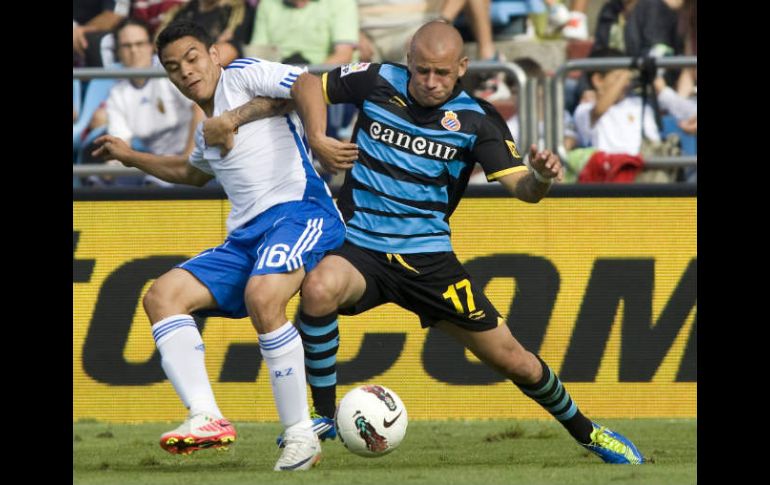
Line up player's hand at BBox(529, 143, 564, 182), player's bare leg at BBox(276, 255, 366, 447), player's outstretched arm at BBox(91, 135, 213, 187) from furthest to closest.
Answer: player's outstretched arm at BBox(91, 135, 213, 187)
player's bare leg at BBox(276, 255, 366, 447)
player's hand at BBox(529, 143, 564, 182)

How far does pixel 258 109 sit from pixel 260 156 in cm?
24

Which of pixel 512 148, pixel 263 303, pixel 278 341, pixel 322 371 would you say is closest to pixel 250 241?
pixel 263 303

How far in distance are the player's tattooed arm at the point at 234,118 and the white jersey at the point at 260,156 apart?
0.05 metres

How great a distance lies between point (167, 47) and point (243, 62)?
0.43 m

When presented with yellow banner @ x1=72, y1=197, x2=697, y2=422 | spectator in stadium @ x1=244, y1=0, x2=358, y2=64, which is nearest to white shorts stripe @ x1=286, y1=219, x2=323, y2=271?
yellow banner @ x1=72, y1=197, x2=697, y2=422

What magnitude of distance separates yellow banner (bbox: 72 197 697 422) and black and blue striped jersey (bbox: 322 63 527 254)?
7.25ft

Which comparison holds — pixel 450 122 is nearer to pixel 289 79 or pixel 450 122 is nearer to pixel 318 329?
pixel 289 79

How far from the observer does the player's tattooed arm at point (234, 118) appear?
772cm

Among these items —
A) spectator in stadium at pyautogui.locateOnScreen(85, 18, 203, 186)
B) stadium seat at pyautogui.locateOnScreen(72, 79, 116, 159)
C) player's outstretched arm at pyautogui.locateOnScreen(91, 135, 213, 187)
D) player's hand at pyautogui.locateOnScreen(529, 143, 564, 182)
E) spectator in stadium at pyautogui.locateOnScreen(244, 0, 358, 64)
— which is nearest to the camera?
player's hand at pyautogui.locateOnScreen(529, 143, 564, 182)

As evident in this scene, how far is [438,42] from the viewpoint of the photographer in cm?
756

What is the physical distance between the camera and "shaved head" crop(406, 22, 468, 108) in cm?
758

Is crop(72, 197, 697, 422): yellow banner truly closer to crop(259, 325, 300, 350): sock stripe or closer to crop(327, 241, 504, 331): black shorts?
crop(327, 241, 504, 331): black shorts
